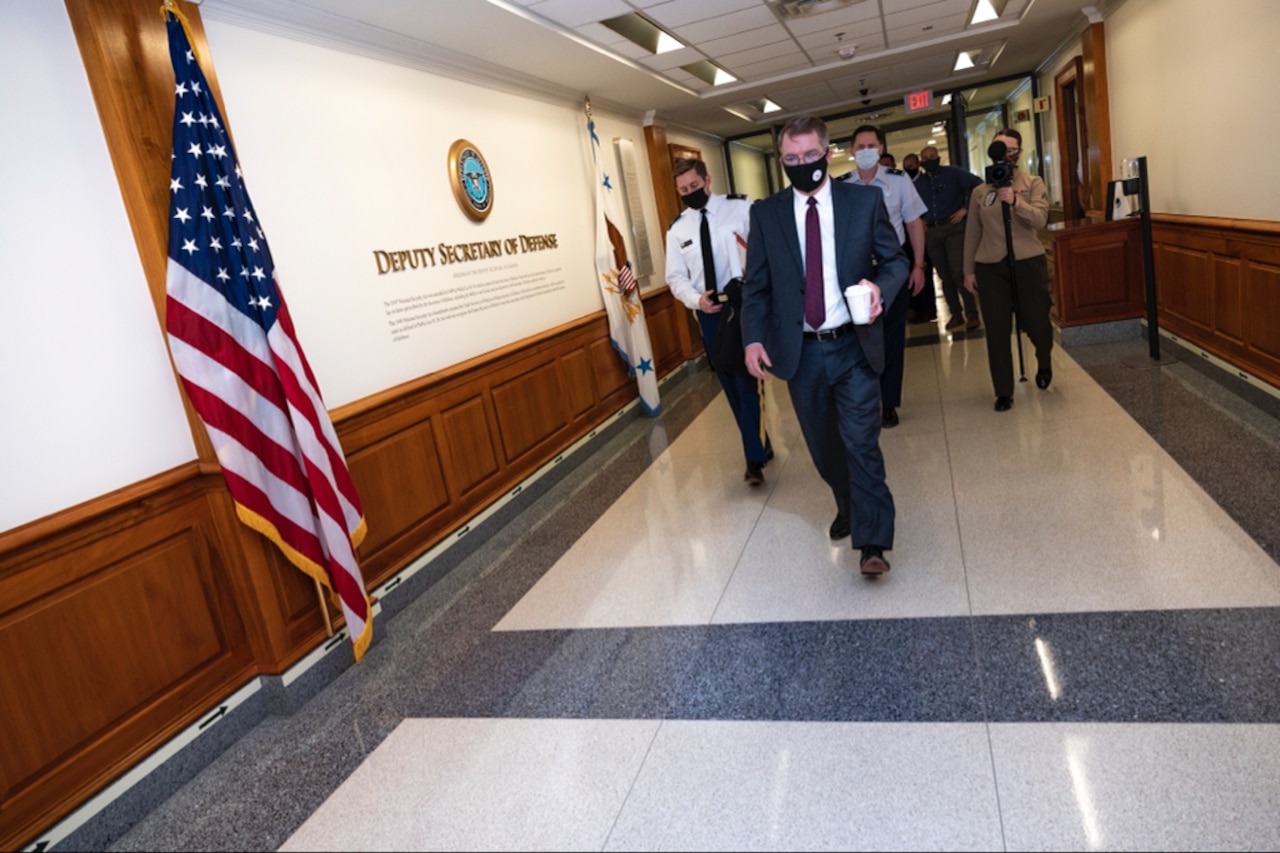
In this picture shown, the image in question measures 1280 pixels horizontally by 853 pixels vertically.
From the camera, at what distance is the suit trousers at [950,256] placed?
7.74 m

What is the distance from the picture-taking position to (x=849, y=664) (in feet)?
8.70

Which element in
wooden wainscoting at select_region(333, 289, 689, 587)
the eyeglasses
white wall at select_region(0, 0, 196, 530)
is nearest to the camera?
white wall at select_region(0, 0, 196, 530)

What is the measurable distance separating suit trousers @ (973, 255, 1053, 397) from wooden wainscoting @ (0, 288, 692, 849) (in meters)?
3.39

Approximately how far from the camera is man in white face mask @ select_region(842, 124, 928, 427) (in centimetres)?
489

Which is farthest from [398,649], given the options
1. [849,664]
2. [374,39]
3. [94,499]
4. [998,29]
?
[998,29]

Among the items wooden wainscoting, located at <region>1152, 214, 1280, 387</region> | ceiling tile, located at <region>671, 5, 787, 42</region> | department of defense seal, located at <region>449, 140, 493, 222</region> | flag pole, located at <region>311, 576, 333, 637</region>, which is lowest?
flag pole, located at <region>311, 576, 333, 637</region>

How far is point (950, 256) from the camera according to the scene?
7.86 m

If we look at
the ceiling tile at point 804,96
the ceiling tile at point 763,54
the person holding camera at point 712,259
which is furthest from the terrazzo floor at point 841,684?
the ceiling tile at point 804,96

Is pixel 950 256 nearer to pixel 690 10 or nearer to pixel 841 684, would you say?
pixel 690 10

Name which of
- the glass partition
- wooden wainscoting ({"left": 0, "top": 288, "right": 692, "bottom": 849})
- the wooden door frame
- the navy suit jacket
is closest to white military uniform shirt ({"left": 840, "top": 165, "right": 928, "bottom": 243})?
the navy suit jacket

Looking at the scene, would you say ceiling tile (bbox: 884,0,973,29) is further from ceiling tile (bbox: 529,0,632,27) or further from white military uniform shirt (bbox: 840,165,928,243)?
ceiling tile (bbox: 529,0,632,27)

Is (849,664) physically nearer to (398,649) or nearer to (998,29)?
(398,649)

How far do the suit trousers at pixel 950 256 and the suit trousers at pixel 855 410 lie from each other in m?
4.89

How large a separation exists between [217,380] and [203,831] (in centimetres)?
144
